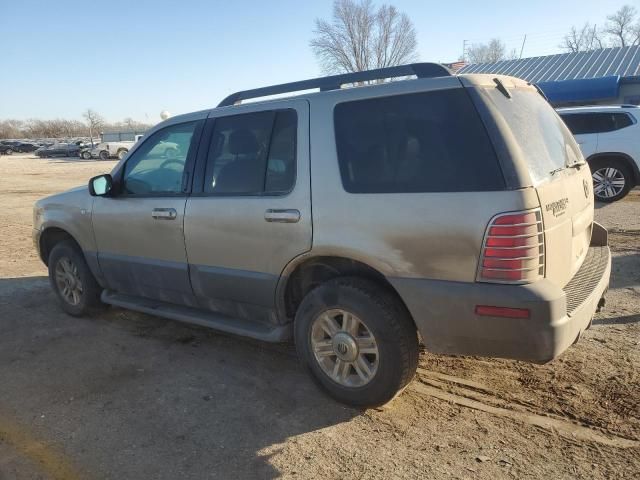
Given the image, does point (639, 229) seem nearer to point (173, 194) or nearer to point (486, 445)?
point (486, 445)

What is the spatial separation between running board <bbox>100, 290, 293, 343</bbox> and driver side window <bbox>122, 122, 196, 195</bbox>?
0.96 meters

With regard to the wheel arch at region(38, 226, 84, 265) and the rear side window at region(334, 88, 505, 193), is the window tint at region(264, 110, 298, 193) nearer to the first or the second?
the rear side window at region(334, 88, 505, 193)

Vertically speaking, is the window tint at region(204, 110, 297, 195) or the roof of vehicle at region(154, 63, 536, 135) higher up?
the roof of vehicle at region(154, 63, 536, 135)

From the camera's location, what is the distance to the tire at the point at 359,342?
299 centimetres

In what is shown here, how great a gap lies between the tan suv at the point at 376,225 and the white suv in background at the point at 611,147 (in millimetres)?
7595

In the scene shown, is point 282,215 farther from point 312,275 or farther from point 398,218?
point 398,218

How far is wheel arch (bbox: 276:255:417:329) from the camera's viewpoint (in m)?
3.17

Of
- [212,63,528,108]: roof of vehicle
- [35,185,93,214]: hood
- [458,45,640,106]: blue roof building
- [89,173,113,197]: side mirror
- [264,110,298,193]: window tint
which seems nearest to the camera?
[212,63,528,108]: roof of vehicle

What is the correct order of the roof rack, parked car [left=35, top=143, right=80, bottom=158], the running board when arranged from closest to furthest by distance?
the roof rack < the running board < parked car [left=35, top=143, right=80, bottom=158]

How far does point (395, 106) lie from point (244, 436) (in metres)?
2.13

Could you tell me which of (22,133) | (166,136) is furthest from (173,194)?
(22,133)

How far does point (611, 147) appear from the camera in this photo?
10281 mm

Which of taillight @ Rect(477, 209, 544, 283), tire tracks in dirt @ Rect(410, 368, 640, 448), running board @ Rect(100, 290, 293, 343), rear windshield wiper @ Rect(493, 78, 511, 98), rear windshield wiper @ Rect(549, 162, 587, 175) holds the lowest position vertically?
tire tracks in dirt @ Rect(410, 368, 640, 448)

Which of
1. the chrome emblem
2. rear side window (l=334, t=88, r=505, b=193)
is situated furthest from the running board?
the chrome emblem
